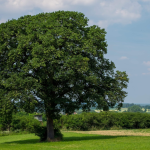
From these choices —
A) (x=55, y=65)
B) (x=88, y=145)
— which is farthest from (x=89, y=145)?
(x=55, y=65)

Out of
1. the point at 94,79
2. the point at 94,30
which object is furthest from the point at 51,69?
the point at 94,30

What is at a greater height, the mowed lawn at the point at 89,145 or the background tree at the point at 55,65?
the background tree at the point at 55,65

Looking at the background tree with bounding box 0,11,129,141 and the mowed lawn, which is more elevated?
the background tree with bounding box 0,11,129,141

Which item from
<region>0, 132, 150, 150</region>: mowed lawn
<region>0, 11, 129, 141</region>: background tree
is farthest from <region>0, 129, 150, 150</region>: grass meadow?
<region>0, 11, 129, 141</region>: background tree

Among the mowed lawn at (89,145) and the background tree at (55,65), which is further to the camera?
the background tree at (55,65)

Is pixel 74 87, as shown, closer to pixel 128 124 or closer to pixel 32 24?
pixel 32 24

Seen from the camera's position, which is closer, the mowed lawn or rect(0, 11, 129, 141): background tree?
the mowed lawn

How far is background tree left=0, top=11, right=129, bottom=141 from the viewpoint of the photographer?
2239 centimetres

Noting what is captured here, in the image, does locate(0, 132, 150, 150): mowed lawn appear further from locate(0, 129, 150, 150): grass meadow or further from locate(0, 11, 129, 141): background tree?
locate(0, 11, 129, 141): background tree

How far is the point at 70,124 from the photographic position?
164 feet

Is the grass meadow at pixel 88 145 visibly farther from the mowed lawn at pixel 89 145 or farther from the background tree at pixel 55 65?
the background tree at pixel 55 65

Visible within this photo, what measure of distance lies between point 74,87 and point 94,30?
603 cm

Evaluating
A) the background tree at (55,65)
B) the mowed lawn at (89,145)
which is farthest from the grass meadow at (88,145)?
the background tree at (55,65)

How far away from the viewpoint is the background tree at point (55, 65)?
22391 mm
